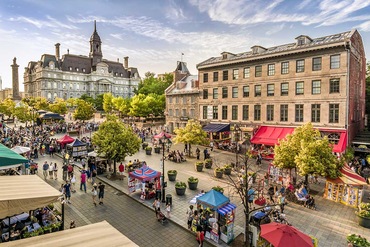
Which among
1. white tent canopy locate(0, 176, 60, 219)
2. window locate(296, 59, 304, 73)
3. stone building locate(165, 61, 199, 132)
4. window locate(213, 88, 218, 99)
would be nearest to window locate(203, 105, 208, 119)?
stone building locate(165, 61, 199, 132)

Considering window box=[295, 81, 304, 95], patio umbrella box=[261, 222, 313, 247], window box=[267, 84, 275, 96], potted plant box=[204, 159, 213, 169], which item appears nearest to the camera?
patio umbrella box=[261, 222, 313, 247]

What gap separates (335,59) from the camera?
26469 millimetres

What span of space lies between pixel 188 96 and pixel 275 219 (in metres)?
31.2

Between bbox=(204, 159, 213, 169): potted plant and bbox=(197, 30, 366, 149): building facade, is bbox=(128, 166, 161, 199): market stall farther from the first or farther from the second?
bbox=(197, 30, 366, 149): building facade

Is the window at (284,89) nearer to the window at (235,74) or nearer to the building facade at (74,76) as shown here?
the window at (235,74)

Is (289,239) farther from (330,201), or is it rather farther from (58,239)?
(330,201)

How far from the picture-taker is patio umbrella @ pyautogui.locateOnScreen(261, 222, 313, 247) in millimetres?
9188

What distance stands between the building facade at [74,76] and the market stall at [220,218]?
10802 cm

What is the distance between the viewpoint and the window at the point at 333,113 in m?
26.5

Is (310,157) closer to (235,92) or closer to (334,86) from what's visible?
(334,86)

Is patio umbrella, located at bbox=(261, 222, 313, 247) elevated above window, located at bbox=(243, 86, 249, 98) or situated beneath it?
situated beneath

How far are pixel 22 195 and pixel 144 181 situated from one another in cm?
827

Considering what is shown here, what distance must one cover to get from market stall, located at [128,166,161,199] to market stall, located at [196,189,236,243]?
566cm

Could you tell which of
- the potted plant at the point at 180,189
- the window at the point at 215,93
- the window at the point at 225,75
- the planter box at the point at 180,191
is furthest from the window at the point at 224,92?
the planter box at the point at 180,191
